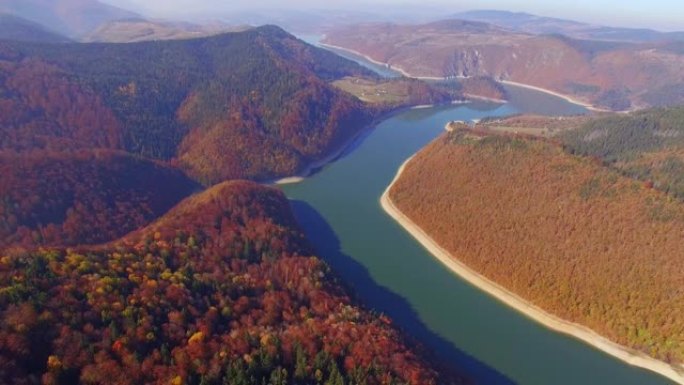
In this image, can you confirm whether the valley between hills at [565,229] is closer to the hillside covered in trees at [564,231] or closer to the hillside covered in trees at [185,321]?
the hillside covered in trees at [564,231]

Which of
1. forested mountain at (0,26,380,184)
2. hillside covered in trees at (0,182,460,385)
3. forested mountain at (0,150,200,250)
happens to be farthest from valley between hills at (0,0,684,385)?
forested mountain at (0,26,380,184)

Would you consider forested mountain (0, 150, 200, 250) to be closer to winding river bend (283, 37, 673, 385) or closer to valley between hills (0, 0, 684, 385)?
valley between hills (0, 0, 684, 385)

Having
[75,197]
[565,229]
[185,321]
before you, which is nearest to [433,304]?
[565,229]

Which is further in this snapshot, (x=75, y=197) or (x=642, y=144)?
(x=642, y=144)

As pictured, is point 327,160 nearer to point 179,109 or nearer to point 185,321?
point 179,109

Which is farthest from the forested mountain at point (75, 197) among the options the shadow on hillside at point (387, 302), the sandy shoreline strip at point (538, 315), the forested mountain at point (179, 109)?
the sandy shoreline strip at point (538, 315)

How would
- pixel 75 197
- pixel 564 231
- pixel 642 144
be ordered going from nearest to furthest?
pixel 564 231, pixel 75 197, pixel 642 144

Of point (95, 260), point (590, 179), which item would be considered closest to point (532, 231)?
point (590, 179)
